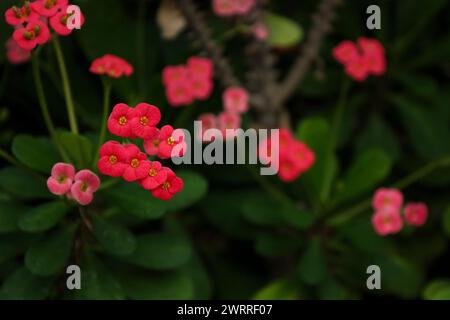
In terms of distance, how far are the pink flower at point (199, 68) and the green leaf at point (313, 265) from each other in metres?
0.48

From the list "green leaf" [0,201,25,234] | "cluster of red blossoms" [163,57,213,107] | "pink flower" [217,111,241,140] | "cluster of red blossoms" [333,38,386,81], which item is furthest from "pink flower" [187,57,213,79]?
"green leaf" [0,201,25,234]

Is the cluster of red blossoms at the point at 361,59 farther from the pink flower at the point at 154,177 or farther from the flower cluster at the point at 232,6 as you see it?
the pink flower at the point at 154,177

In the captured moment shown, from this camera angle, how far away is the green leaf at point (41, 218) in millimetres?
1299

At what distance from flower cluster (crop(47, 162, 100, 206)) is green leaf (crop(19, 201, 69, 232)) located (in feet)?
0.33

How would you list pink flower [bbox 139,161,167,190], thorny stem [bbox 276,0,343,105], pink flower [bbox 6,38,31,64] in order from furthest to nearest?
thorny stem [bbox 276,0,343,105]
pink flower [bbox 6,38,31,64]
pink flower [bbox 139,161,167,190]

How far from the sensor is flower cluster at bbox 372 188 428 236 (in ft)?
5.38

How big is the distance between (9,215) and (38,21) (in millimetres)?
398

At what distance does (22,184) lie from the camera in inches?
54.8

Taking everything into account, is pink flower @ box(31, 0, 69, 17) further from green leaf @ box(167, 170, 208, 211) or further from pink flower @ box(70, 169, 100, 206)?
green leaf @ box(167, 170, 208, 211)

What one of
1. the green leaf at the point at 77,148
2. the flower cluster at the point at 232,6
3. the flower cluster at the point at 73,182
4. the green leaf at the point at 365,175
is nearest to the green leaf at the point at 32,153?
the green leaf at the point at 77,148

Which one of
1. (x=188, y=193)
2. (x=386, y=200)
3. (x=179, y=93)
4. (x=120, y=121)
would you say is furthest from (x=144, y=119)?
(x=386, y=200)

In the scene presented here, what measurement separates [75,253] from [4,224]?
15cm

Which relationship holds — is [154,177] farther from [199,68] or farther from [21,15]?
[199,68]
